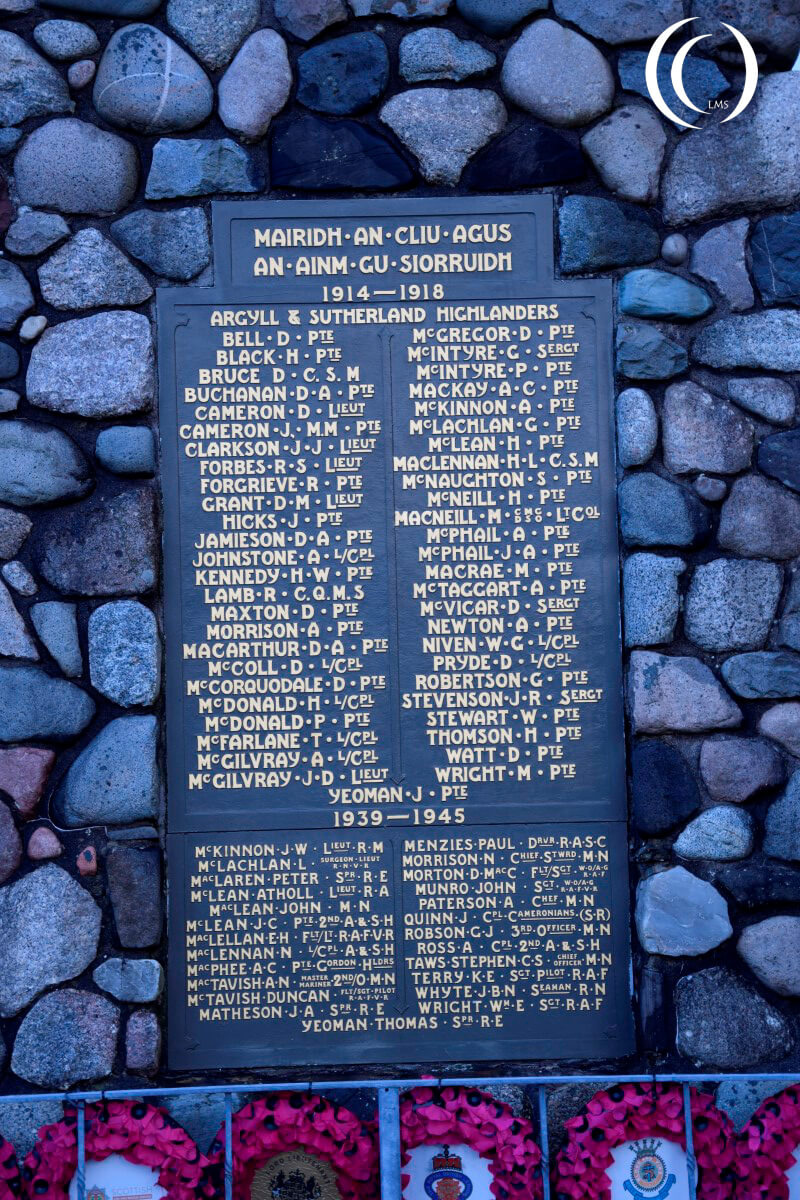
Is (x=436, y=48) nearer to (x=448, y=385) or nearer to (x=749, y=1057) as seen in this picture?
(x=448, y=385)

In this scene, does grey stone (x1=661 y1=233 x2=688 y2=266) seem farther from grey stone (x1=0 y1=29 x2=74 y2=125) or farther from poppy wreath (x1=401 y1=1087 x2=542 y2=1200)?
poppy wreath (x1=401 y1=1087 x2=542 y2=1200)

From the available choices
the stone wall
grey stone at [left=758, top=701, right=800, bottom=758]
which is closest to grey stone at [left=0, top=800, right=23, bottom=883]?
the stone wall

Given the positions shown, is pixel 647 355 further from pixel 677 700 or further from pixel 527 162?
pixel 677 700

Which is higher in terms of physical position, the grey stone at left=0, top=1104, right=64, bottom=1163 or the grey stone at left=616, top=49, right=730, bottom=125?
the grey stone at left=616, top=49, right=730, bottom=125

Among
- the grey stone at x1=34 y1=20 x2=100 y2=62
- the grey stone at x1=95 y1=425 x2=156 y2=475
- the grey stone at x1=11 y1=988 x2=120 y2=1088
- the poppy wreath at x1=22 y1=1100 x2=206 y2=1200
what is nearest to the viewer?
the poppy wreath at x1=22 y1=1100 x2=206 y2=1200

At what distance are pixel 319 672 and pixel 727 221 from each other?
2167 mm

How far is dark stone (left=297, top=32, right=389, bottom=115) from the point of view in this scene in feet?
13.6

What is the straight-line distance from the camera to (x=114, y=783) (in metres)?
3.89

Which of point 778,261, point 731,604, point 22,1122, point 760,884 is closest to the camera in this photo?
point 22,1122

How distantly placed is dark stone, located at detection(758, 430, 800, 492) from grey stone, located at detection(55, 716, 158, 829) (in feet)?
7.62

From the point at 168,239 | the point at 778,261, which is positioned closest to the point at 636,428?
the point at 778,261

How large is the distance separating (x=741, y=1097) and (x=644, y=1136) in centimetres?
50

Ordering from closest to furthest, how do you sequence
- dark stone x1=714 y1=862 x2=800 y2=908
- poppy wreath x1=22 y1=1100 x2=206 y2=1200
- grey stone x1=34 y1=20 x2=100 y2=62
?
poppy wreath x1=22 y1=1100 x2=206 y2=1200, dark stone x1=714 y1=862 x2=800 y2=908, grey stone x1=34 y1=20 x2=100 y2=62

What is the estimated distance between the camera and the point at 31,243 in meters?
4.06
